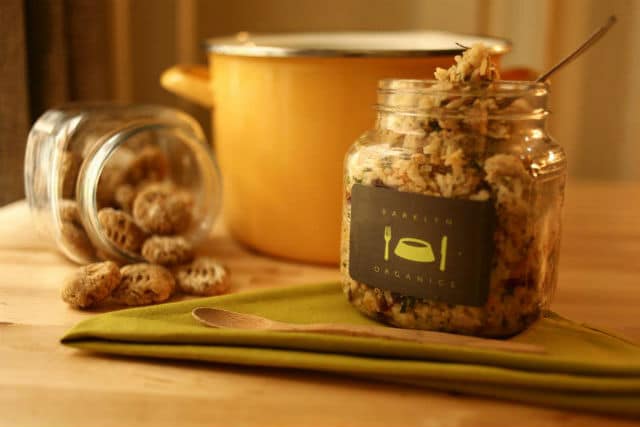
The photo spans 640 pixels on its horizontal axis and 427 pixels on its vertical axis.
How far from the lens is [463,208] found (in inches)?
19.6

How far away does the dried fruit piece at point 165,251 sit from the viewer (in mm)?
701

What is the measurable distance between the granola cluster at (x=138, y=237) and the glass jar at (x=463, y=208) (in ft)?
0.70

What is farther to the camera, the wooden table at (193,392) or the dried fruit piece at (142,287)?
the dried fruit piece at (142,287)

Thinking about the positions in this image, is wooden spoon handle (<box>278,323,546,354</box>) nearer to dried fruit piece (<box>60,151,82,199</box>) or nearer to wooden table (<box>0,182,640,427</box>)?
wooden table (<box>0,182,640,427</box>)

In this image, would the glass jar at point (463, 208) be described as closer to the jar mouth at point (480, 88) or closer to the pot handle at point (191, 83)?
the jar mouth at point (480, 88)

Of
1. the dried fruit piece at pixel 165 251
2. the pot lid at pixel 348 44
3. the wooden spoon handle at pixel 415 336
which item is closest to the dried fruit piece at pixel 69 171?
the dried fruit piece at pixel 165 251

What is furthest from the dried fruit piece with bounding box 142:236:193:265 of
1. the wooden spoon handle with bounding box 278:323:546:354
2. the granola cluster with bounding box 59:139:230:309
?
the wooden spoon handle with bounding box 278:323:546:354

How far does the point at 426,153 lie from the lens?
1.70 ft

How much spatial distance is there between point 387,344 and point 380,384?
30mm

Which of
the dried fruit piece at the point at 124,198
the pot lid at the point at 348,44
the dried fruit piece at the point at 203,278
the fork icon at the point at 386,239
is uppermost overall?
the pot lid at the point at 348,44

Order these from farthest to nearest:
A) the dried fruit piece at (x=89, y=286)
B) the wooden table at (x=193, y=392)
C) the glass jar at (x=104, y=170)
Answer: the glass jar at (x=104, y=170) → the dried fruit piece at (x=89, y=286) → the wooden table at (x=193, y=392)

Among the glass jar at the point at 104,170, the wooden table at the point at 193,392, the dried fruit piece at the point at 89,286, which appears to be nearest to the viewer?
the wooden table at the point at 193,392

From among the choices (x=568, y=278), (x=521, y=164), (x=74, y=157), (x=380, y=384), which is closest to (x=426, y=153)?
(x=521, y=164)

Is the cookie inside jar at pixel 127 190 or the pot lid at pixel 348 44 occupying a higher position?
the pot lid at pixel 348 44
